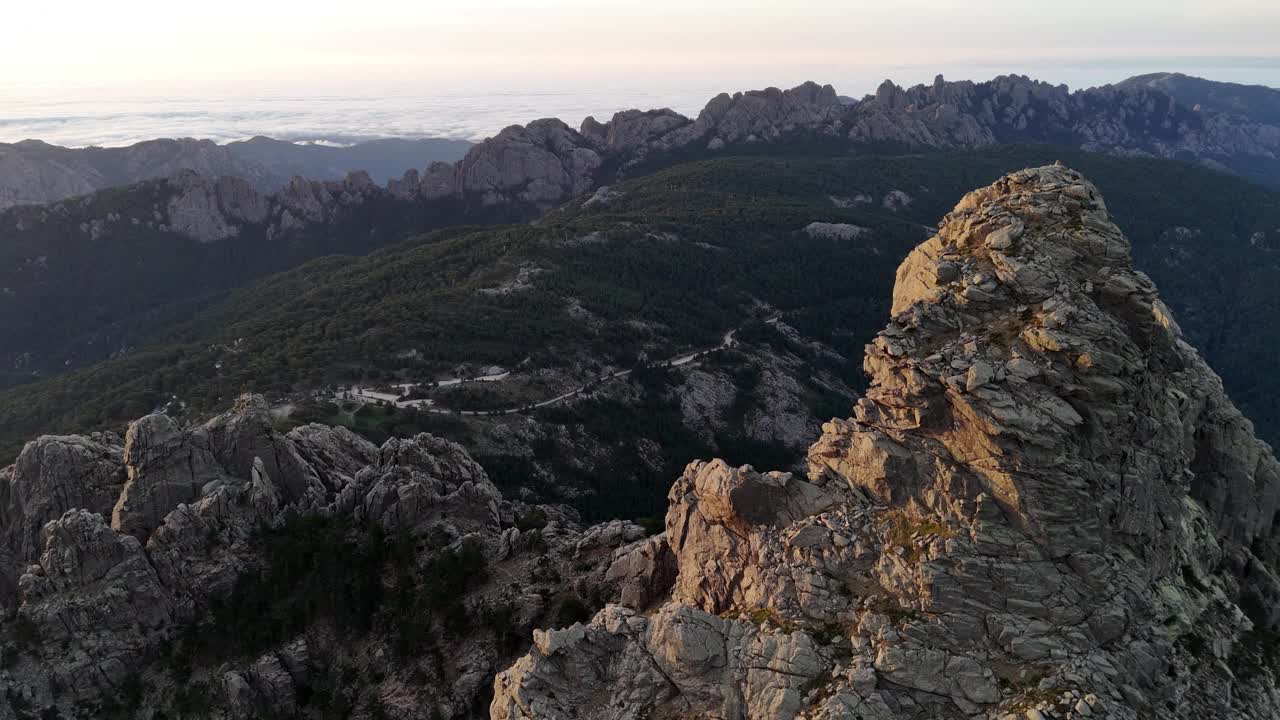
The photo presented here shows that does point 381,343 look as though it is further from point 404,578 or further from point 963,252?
point 963,252

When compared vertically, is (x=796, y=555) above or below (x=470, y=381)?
above

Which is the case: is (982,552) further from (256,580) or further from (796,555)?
(256,580)

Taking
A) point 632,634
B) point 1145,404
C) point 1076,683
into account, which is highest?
point 1145,404

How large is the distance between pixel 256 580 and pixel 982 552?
135 ft

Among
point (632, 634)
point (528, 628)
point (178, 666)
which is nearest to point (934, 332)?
point (632, 634)

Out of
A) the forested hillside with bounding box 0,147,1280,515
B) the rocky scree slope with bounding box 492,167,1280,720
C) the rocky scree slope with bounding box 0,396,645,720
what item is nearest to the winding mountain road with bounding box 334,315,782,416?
the forested hillside with bounding box 0,147,1280,515

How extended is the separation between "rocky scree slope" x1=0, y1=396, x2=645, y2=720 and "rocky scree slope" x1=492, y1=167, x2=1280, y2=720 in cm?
1298

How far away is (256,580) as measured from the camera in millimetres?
47844

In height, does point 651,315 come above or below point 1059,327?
below

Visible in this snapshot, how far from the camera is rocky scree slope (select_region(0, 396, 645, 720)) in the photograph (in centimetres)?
4253

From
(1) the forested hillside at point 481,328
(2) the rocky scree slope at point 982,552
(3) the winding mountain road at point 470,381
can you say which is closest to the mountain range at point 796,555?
(2) the rocky scree slope at point 982,552

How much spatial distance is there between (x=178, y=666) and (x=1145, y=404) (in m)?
49.7

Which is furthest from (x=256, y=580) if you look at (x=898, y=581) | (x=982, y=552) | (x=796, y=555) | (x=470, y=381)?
(x=470, y=381)

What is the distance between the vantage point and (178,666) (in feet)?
147
